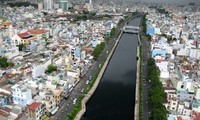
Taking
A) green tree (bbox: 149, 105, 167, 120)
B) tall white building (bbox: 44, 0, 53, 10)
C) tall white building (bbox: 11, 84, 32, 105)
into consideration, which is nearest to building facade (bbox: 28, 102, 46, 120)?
tall white building (bbox: 11, 84, 32, 105)

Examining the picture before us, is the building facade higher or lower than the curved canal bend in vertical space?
higher

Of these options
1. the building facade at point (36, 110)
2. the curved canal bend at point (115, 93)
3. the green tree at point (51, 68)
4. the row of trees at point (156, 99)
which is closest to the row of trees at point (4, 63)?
the green tree at point (51, 68)

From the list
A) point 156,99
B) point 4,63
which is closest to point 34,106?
point 156,99

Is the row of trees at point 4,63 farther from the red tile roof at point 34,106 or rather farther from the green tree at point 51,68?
the red tile roof at point 34,106

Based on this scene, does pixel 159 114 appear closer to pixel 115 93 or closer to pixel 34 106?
pixel 115 93

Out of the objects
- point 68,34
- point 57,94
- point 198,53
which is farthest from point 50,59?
point 198,53

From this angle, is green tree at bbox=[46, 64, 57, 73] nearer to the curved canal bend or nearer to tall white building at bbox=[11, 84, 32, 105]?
the curved canal bend

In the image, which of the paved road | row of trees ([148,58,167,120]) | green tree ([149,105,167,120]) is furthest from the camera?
the paved road

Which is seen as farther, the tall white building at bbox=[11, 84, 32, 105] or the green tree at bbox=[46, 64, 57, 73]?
the green tree at bbox=[46, 64, 57, 73]
